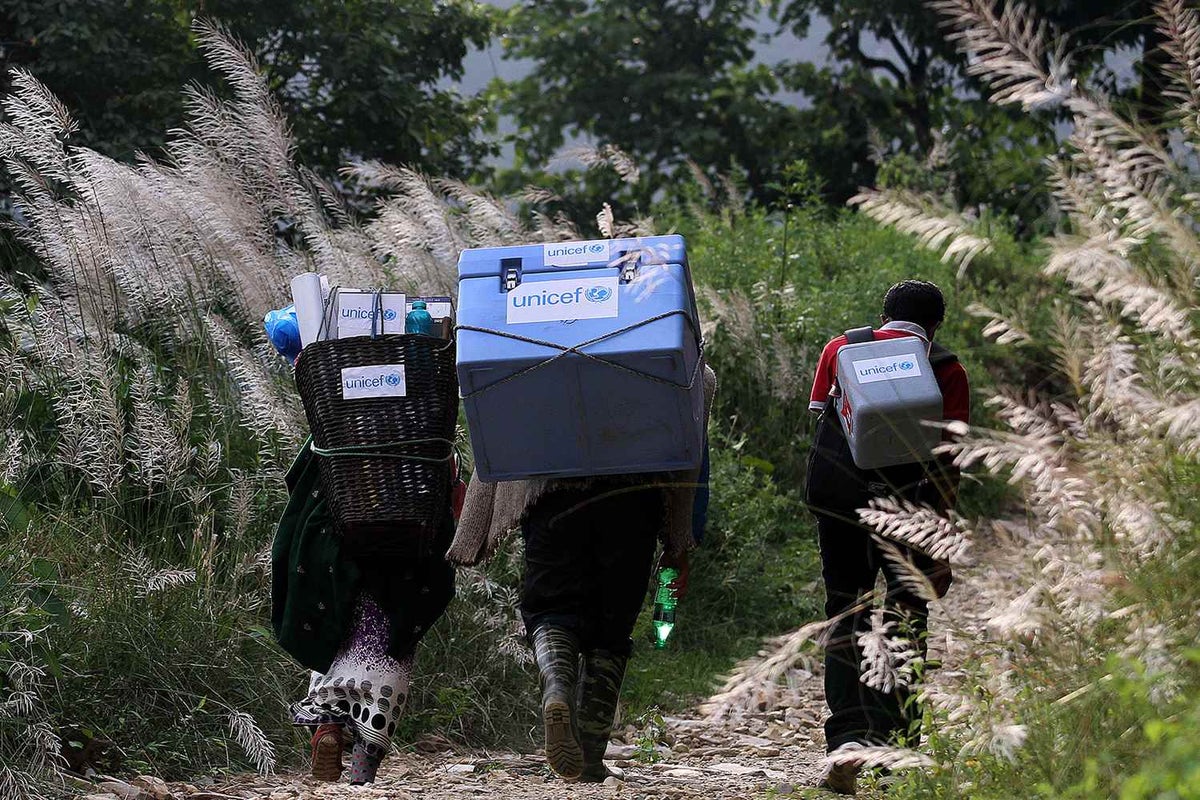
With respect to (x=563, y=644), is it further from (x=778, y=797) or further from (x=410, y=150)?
(x=410, y=150)

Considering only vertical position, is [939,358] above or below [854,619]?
above

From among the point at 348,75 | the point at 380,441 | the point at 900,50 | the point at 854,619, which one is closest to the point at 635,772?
the point at 854,619

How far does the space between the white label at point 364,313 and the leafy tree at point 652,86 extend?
63.1 feet

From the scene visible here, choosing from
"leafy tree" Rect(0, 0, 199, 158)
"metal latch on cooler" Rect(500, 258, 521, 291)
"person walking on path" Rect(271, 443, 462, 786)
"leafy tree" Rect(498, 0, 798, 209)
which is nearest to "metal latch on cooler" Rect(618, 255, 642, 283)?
"metal latch on cooler" Rect(500, 258, 521, 291)

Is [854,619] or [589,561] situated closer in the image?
[589,561]

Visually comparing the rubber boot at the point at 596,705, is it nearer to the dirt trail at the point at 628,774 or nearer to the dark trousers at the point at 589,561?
the dark trousers at the point at 589,561

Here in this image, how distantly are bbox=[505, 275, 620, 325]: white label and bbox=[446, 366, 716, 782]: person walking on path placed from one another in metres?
0.56

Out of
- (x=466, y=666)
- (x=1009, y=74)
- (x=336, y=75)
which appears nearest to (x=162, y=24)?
(x=336, y=75)

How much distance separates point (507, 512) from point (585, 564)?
0.28 m

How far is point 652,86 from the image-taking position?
24359 mm

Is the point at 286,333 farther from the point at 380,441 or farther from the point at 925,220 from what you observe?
the point at 925,220

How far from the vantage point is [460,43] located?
16578 mm

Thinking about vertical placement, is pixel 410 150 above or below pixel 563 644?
above

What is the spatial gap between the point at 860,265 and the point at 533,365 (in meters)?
8.02
